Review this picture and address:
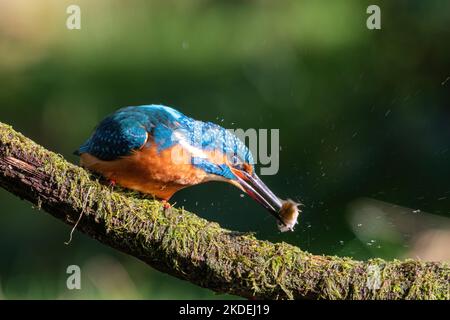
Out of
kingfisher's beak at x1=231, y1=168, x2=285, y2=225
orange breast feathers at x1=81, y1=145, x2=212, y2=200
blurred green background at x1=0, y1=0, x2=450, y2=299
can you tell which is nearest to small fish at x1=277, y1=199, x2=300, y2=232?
kingfisher's beak at x1=231, y1=168, x2=285, y2=225

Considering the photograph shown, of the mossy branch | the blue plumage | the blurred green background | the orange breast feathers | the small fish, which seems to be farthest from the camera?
the blurred green background

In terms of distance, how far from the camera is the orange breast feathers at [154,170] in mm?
2977

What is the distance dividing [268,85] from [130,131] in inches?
58.1

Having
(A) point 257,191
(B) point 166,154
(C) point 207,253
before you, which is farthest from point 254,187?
(C) point 207,253

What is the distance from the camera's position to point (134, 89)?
412 centimetres

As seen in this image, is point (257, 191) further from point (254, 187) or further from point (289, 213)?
point (289, 213)

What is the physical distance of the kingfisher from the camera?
303 centimetres

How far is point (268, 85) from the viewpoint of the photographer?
4.41 m

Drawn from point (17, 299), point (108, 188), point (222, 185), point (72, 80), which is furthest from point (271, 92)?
point (17, 299)

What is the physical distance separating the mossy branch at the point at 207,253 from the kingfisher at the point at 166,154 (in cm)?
52

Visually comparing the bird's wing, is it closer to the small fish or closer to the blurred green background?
the small fish

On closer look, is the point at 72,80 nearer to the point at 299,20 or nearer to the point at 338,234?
the point at 299,20

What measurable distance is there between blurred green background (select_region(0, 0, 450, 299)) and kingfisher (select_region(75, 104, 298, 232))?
605 millimetres

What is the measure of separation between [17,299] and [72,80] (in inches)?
75.0
